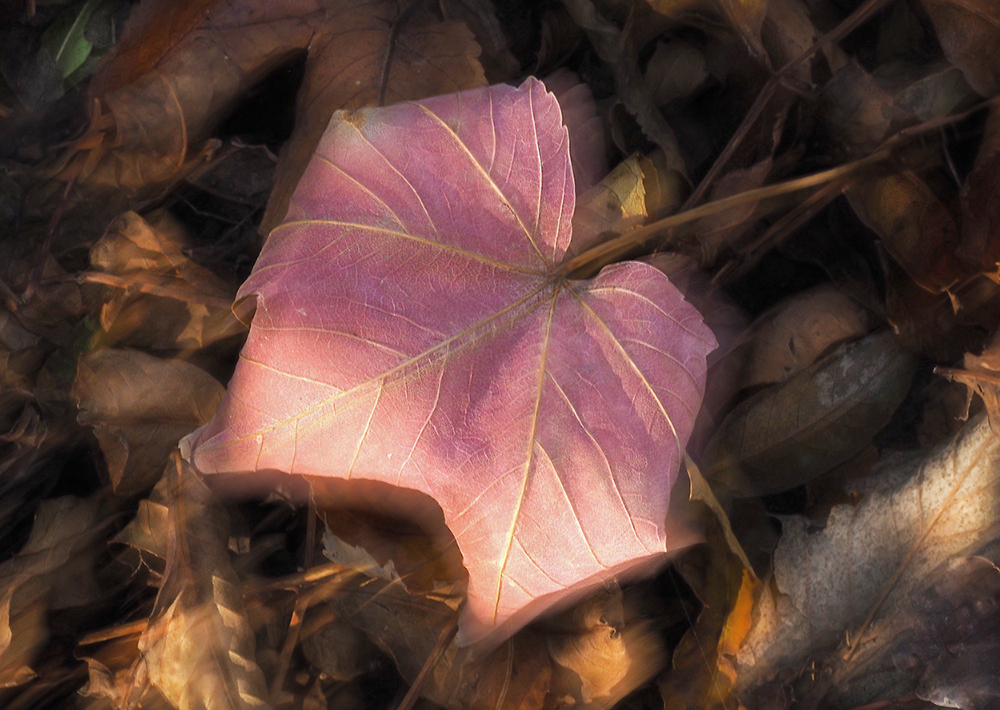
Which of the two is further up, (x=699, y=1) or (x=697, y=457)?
(x=699, y=1)

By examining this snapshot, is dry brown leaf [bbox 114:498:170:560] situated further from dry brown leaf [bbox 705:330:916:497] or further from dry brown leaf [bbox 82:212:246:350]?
dry brown leaf [bbox 705:330:916:497]

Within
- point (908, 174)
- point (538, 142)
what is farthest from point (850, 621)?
point (538, 142)

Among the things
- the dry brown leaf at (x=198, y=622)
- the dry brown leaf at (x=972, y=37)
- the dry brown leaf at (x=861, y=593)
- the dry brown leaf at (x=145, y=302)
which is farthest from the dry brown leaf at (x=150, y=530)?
the dry brown leaf at (x=972, y=37)

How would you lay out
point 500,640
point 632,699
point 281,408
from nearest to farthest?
1. point 281,408
2. point 500,640
3. point 632,699

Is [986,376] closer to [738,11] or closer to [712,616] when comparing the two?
[712,616]

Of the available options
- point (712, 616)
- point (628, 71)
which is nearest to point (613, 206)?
point (628, 71)

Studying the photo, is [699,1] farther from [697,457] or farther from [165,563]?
[165,563]

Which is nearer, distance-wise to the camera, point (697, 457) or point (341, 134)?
point (341, 134)
